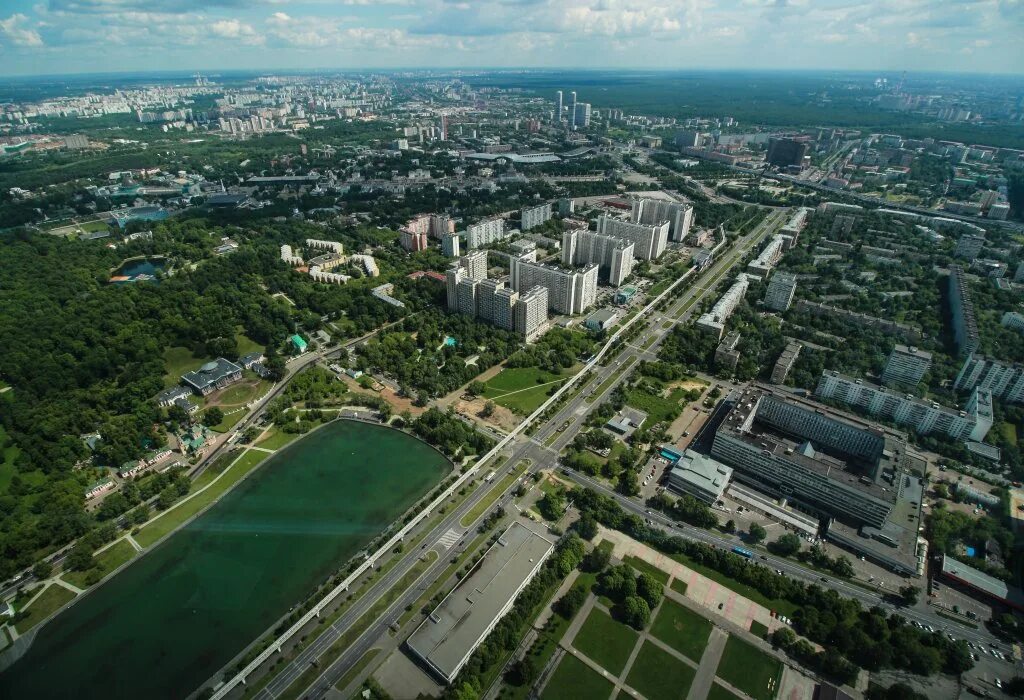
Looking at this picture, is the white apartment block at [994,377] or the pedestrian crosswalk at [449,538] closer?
the pedestrian crosswalk at [449,538]

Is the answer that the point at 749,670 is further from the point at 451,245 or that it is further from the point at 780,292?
the point at 451,245

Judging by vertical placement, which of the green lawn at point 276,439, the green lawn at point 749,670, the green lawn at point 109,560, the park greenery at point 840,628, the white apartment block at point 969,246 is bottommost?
the green lawn at point 109,560

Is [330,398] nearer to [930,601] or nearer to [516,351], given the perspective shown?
[516,351]

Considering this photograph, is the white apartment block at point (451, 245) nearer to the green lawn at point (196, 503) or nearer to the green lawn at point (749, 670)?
the green lawn at point (196, 503)

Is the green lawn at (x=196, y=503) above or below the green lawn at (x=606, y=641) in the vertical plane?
below

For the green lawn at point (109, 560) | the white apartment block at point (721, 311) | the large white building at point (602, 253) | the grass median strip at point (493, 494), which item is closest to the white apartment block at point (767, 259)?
the white apartment block at point (721, 311)

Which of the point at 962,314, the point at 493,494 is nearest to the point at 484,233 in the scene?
the point at 493,494

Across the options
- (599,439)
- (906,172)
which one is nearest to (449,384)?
(599,439)
